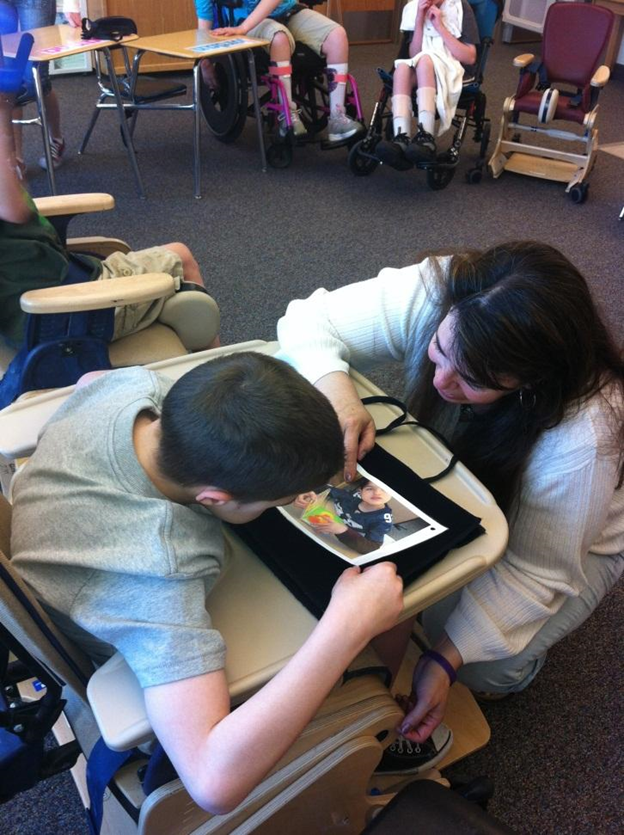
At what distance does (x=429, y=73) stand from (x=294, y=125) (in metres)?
0.71

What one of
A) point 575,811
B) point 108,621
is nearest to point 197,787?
point 108,621

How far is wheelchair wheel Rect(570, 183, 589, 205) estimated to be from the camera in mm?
3541

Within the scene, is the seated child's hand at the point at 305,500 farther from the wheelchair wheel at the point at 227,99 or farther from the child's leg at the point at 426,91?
the wheelchair wheel at the point at 227,99

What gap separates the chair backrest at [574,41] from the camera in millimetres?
3494

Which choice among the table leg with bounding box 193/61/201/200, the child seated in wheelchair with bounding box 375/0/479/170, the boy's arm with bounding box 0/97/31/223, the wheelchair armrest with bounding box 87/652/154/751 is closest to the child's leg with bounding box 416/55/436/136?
the child seated in wheelchair with bounding box 375/0/479/170

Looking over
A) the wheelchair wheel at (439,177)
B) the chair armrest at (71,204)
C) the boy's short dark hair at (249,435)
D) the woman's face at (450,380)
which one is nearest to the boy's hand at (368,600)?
the boy's short dark hair at (249,435)

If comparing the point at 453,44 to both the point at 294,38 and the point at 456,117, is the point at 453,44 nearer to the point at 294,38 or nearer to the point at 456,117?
the point at 456,117

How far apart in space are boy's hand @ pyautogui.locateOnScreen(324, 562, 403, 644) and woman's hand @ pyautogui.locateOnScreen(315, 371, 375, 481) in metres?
0.21

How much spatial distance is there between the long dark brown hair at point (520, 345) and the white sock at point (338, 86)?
2865mm

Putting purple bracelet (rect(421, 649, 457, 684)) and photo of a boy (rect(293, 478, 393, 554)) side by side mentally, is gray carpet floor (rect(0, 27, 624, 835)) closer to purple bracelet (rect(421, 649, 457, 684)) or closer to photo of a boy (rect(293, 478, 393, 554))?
purple bracelet (rect(421, 649, 457, 684))

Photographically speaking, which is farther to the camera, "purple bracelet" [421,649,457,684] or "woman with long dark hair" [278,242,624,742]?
"purple bracelet" [421,649,457,684]

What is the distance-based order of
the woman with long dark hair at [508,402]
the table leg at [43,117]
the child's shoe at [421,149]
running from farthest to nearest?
the child's shoe at [421,149], the table leg at [43,117], the woman with long dark hair at [508,402]

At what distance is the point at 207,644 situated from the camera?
729 mm

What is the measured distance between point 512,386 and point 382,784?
28.3 inches
